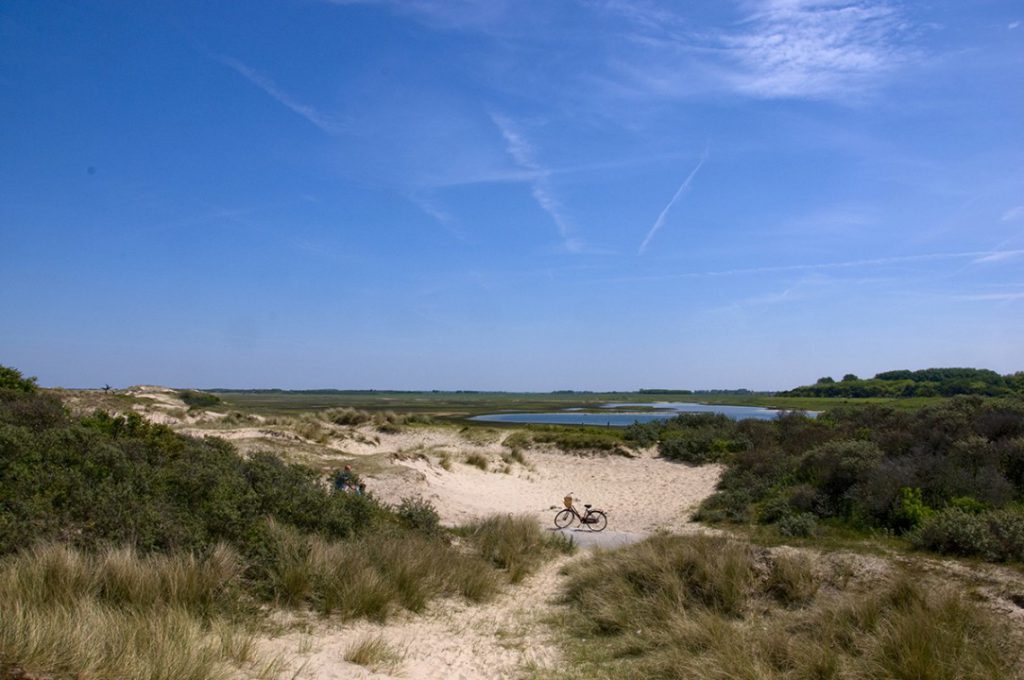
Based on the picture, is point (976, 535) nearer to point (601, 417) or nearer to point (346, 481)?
point (346, 481)

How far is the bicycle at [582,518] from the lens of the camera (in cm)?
1650

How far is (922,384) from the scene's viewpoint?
7975cm

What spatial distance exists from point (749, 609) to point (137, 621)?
6724 mm

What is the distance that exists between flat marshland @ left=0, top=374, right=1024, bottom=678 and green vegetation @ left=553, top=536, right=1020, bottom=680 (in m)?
0.03

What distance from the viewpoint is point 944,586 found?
718 cm

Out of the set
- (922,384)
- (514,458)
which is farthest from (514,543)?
(922,384)

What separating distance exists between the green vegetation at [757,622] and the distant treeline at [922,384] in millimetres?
59587

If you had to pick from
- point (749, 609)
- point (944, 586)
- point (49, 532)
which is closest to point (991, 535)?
point (944, 586)

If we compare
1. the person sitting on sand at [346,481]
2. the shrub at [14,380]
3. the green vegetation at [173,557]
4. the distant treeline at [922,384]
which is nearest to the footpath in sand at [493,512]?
the green vegetation at [173,557]

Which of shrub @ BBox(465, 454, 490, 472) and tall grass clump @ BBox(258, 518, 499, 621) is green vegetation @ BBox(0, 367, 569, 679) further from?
shrub @ BBox(465, 454, 490, 472)

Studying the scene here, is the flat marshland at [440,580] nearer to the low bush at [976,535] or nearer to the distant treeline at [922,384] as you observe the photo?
the low bush at [976,535]

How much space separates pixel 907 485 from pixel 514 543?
857cm

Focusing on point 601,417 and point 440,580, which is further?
point 601,417

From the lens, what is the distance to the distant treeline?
63.8 metres
